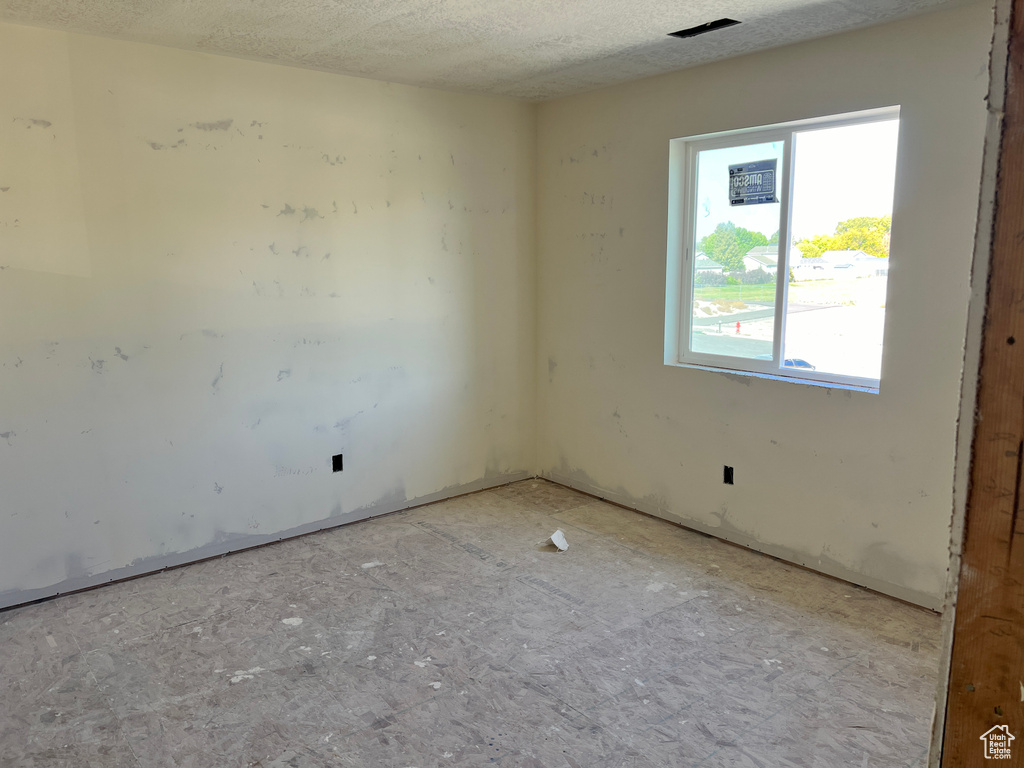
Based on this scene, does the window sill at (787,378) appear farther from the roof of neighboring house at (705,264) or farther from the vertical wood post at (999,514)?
the vertical wood post at (999,514)

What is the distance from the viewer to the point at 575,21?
301 cm

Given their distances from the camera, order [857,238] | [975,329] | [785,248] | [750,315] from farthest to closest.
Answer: [750,315] < [785,248] < [857,238] < [975,329]

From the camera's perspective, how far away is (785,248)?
3631 millimetres

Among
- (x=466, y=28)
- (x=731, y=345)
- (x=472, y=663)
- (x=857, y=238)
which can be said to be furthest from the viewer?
(x=731, y=345)

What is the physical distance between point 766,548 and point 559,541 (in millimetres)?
1109

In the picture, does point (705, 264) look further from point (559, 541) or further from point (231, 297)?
point (231, 297)

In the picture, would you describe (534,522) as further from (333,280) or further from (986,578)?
(986,578)

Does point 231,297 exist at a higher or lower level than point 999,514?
higher

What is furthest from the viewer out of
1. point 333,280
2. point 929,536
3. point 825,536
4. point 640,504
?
point 640,504

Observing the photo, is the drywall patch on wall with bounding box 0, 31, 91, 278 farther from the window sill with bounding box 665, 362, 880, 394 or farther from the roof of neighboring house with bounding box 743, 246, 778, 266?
the roof of neighboring house with bounding box 743, 246, 778, 266

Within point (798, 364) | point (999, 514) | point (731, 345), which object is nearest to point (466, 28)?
point (731, 345)

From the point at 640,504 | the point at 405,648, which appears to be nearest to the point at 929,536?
the point at 640,504

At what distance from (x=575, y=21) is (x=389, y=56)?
106 cm

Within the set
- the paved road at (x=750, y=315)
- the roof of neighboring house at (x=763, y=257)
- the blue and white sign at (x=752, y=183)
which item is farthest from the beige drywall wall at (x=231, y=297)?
the roof of neighboring house at (x=763, y=257)
